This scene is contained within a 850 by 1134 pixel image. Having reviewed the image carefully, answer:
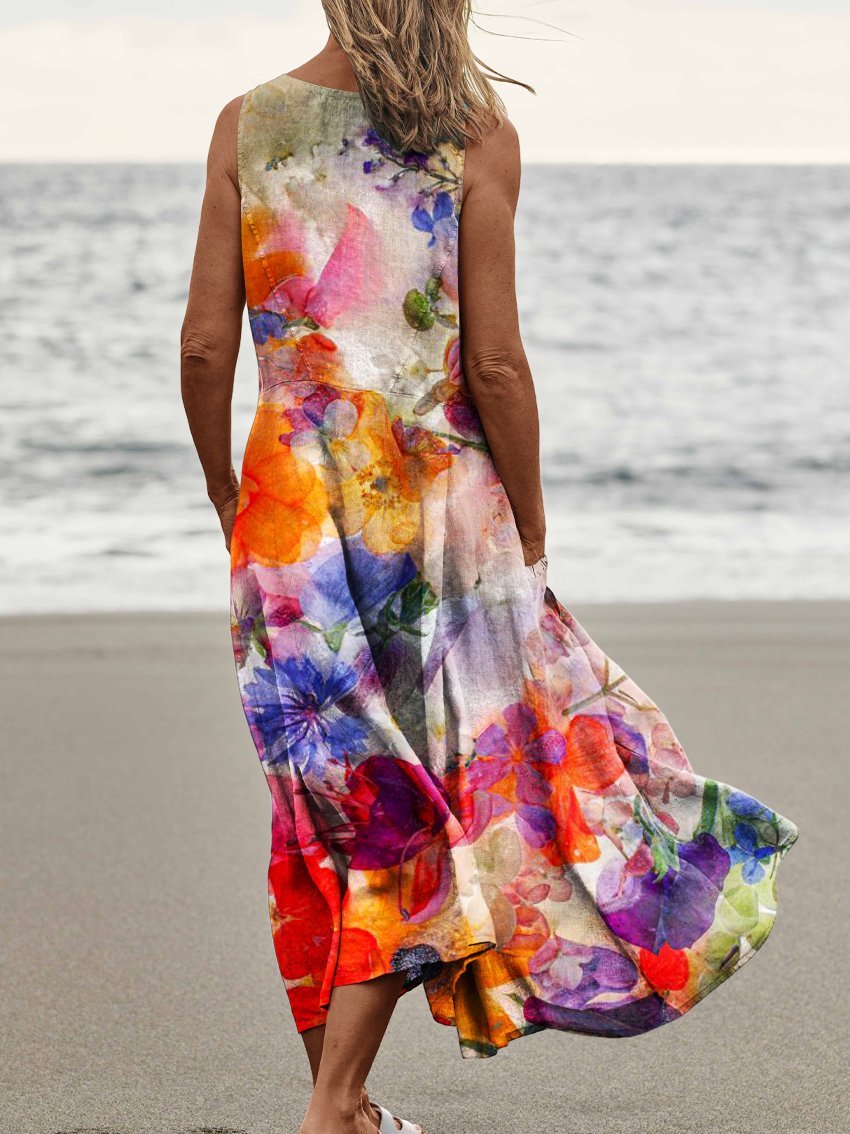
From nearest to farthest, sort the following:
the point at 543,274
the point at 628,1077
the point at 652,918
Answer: the point at 652,918 < the point at 628,1077 < the point at 543,274

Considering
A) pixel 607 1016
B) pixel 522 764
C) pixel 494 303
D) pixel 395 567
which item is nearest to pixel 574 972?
pixel 607 1016

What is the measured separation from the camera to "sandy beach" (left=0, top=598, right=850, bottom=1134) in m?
2.50

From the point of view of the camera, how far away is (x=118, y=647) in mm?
6070

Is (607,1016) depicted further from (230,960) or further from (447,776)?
(230,960)

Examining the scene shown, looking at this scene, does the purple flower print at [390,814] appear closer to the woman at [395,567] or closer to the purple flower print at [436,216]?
the woman at [395,567]

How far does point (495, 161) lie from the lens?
2020 millimetres

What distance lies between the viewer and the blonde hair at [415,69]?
1978 millimetres

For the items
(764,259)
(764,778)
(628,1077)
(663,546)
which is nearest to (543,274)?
(764,259)

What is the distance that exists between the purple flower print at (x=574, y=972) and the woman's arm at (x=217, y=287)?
2.91 feet

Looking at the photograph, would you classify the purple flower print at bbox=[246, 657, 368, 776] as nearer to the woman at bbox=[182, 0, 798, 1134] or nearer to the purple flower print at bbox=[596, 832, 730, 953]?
the woman at bbox=[182, 0, 798, 1134]

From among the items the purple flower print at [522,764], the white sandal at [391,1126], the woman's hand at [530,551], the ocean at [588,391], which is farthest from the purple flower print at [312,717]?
the ocean at [588,391]

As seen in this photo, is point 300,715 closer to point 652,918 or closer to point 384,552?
point 384,552

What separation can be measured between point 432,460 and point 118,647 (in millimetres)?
4228

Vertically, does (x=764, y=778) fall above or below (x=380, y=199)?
below
